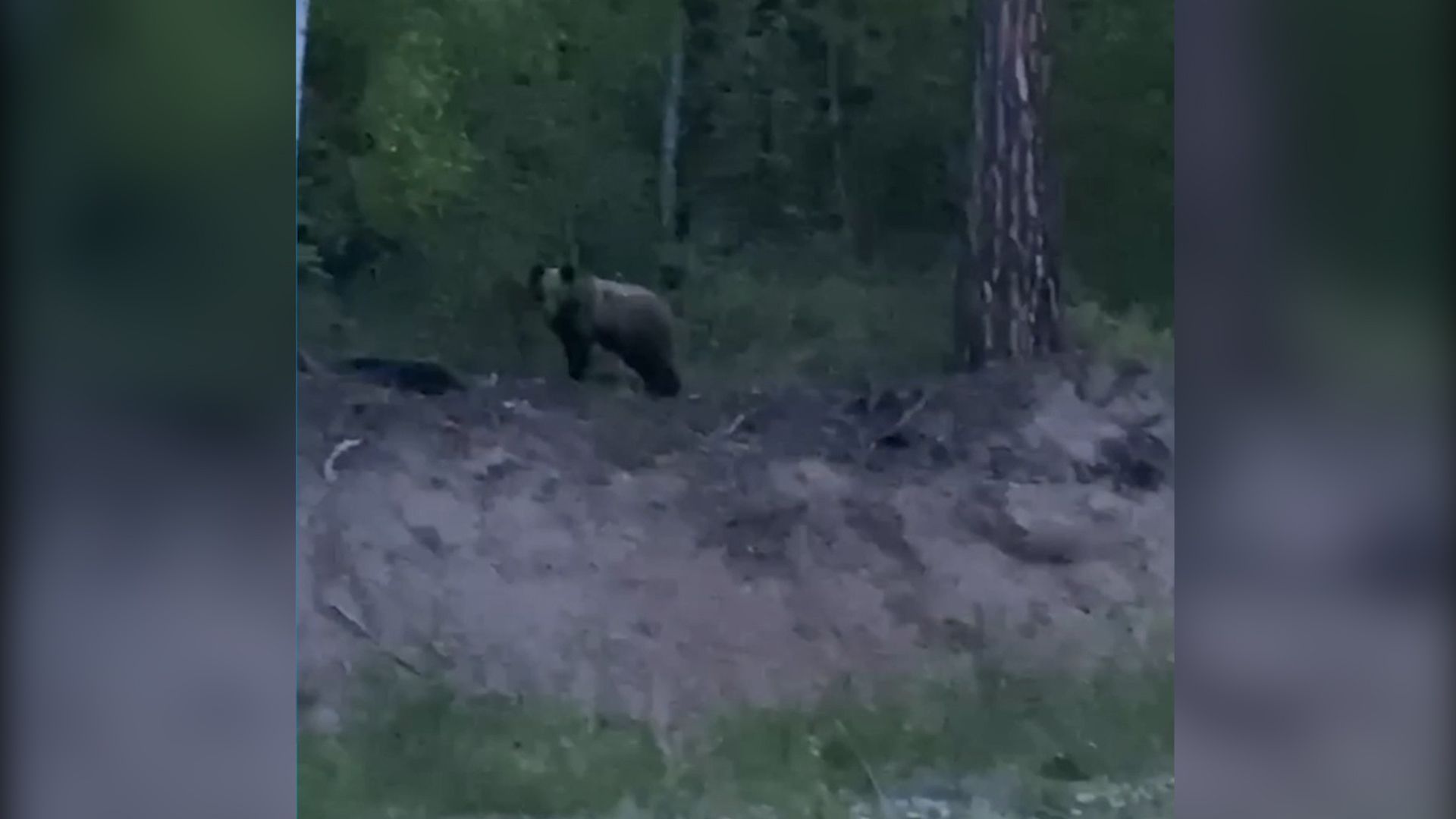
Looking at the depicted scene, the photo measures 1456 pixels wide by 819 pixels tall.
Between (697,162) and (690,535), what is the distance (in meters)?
0.43

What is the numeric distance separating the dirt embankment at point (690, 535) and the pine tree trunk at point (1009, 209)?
0.05m

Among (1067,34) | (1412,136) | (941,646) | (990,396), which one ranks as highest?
(1067,34)

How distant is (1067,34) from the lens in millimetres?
1438

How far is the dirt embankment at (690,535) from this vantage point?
4.59 feet

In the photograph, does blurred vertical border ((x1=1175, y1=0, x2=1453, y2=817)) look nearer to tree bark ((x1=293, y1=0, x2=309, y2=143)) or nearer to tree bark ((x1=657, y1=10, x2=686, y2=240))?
tree bark ((x1=657, y1=10, x2=686, y2=240))

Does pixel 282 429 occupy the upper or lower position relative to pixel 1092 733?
upper

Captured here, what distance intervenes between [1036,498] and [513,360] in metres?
0.64

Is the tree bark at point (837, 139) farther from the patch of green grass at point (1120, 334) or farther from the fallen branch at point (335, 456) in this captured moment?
the fallen branch at point (335, 456)

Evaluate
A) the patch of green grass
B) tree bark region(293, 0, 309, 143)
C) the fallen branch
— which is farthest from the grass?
tree bark region(293, 0, 309, 143)

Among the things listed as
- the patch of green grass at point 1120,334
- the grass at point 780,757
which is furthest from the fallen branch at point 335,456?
the patch of green grass at point 1120,334

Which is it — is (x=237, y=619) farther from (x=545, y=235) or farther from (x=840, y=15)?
(x=840, y=15)

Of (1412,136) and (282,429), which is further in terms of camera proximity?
(1412,136)

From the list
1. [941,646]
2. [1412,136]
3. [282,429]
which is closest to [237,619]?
[282,429]

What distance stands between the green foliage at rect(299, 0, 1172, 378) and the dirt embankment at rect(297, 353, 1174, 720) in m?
0.08
